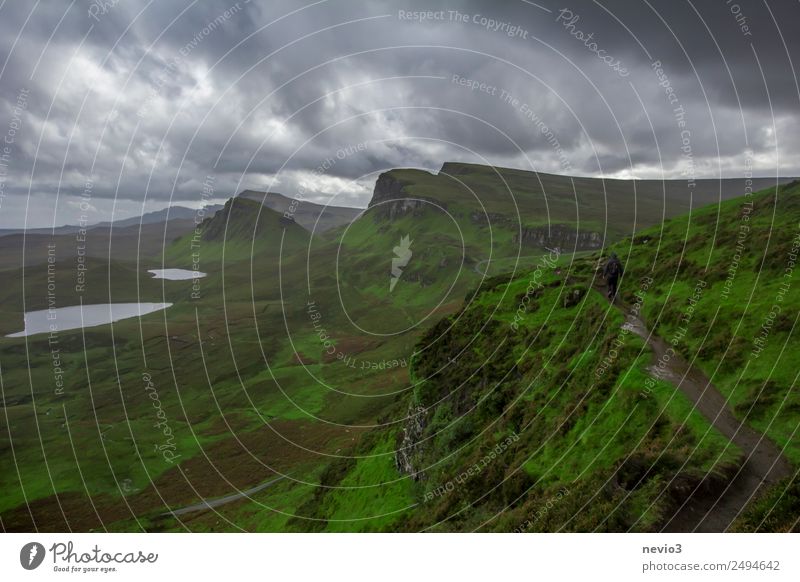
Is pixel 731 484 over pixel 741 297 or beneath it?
beneath

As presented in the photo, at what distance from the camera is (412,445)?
102 ft

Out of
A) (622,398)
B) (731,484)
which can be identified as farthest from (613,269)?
(731,484)

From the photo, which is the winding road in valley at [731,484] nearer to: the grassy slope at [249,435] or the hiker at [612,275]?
the grassy slope at [249,435]

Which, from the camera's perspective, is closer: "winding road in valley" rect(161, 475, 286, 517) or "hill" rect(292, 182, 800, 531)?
"hill" rect(292, 182, 800, 531)

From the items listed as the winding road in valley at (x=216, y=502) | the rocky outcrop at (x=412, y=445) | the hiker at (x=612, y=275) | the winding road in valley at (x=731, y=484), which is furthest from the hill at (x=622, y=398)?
the winding road in valley at (x=216, y=502)

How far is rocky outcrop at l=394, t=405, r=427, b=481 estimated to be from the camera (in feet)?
97.4

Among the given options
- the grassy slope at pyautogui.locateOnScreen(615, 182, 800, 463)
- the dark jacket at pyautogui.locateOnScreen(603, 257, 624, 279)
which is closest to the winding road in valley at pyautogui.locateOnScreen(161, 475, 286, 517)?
the dark jacket at pyautogui.locateOnScreen(603, 257, 624, 279)

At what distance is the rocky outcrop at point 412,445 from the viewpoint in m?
29.7

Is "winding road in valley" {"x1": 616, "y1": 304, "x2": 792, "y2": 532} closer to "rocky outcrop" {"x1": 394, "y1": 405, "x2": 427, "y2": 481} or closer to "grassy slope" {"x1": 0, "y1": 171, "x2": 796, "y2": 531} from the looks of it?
"grassy slope" {"x1": 0, "y1": 171, "x2": 796, "y2": 531}

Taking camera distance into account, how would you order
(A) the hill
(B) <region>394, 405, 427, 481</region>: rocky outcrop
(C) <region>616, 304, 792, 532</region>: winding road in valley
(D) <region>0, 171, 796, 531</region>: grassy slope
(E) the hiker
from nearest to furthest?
1. (C) <region>616, 304, 792, 532</region>: winding road in valley
2. (A) the hill
3. (E) the hiker
4. (B) <region>394, 405, 427, 481</region>: rocky outcrop
5. (D) <region>0, 171, 796, 531</region>: grassy slope

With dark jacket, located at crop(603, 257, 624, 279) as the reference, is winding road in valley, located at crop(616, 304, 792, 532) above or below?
below

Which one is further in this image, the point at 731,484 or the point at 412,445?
the point at 412,445

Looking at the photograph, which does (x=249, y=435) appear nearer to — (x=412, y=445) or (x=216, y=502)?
(x=216, y=502)
